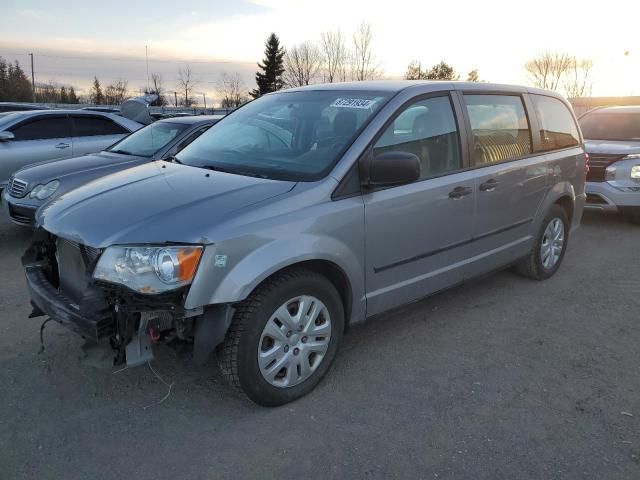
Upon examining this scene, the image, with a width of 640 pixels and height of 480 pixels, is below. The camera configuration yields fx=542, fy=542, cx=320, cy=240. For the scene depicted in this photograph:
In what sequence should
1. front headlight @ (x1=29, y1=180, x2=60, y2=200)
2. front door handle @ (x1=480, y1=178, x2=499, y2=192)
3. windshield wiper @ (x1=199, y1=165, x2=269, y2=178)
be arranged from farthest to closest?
front headlight @ (x1=29, y1=180, x2=60, y2=200) < front door handle @ (x1=480, y1=178, x2=499, y2=192) < windshield wiper @ (x1=199, y1=165, x2=269, y2=178)

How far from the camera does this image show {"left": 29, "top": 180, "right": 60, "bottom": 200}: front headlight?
19.9 feet

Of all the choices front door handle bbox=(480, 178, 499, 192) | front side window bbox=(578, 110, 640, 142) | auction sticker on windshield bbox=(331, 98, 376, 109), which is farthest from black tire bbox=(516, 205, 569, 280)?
front side window bbox=(578, 110, 640, 142)

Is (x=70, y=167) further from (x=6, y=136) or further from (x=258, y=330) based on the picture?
(x=258, y=330)

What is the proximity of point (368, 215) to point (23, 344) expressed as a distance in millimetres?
2571

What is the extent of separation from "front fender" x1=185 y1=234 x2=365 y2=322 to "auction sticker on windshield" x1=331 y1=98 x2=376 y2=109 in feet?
3.34

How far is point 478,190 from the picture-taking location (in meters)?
4.02

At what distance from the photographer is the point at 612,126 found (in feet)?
28.8

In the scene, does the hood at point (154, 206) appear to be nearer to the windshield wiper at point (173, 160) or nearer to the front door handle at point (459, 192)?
the windshield wiper at point (173, 160)

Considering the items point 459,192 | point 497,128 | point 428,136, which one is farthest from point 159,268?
point 497,128

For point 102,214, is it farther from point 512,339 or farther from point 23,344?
point 512,339

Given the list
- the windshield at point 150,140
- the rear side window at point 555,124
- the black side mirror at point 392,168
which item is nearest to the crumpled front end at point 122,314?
the black side mirror at point 392,168

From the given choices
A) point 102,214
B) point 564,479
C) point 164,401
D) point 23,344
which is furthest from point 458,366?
point 23,344

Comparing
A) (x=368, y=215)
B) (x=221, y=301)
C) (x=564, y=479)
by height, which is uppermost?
(x=368, y=215)

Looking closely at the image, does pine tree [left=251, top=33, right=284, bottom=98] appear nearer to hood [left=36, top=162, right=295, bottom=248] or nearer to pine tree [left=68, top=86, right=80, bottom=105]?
pine tree [left=68, top=86, right=80, bottom=105]
